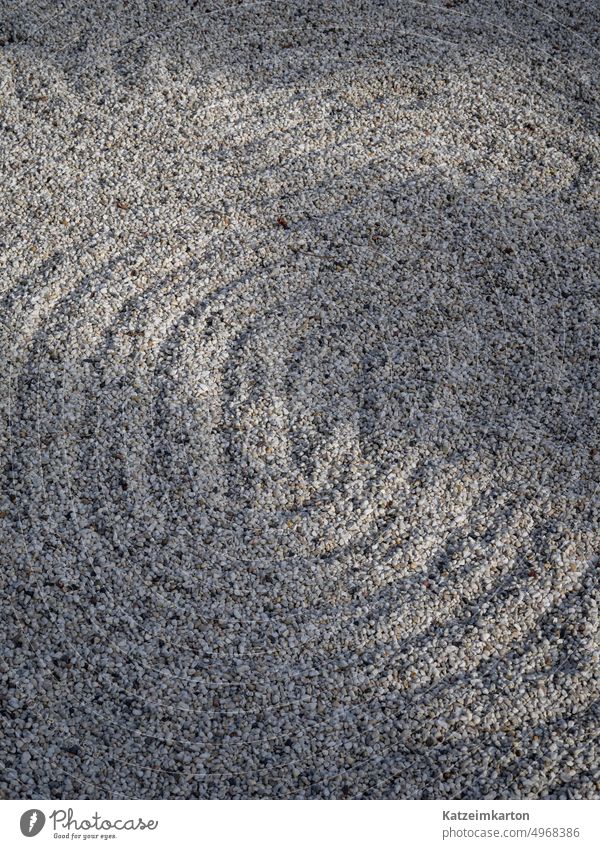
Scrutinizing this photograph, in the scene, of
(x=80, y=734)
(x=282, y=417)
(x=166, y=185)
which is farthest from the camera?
(x=166, y=185)

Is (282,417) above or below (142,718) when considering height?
above

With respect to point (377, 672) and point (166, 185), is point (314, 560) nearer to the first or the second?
point (377, 672)

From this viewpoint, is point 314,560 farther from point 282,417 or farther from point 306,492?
point 282,417

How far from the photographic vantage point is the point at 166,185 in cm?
482

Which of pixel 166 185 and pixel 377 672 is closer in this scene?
pixel 377 672

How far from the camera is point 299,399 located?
4.10 m

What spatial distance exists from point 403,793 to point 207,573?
1.01m

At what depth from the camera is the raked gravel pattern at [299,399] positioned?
3.22 meters

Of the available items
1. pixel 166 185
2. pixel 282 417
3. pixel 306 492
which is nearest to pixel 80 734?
pixel 306 492

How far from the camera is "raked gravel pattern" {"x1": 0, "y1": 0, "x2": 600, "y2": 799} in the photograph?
3.22 m

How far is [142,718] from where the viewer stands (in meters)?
3.21
